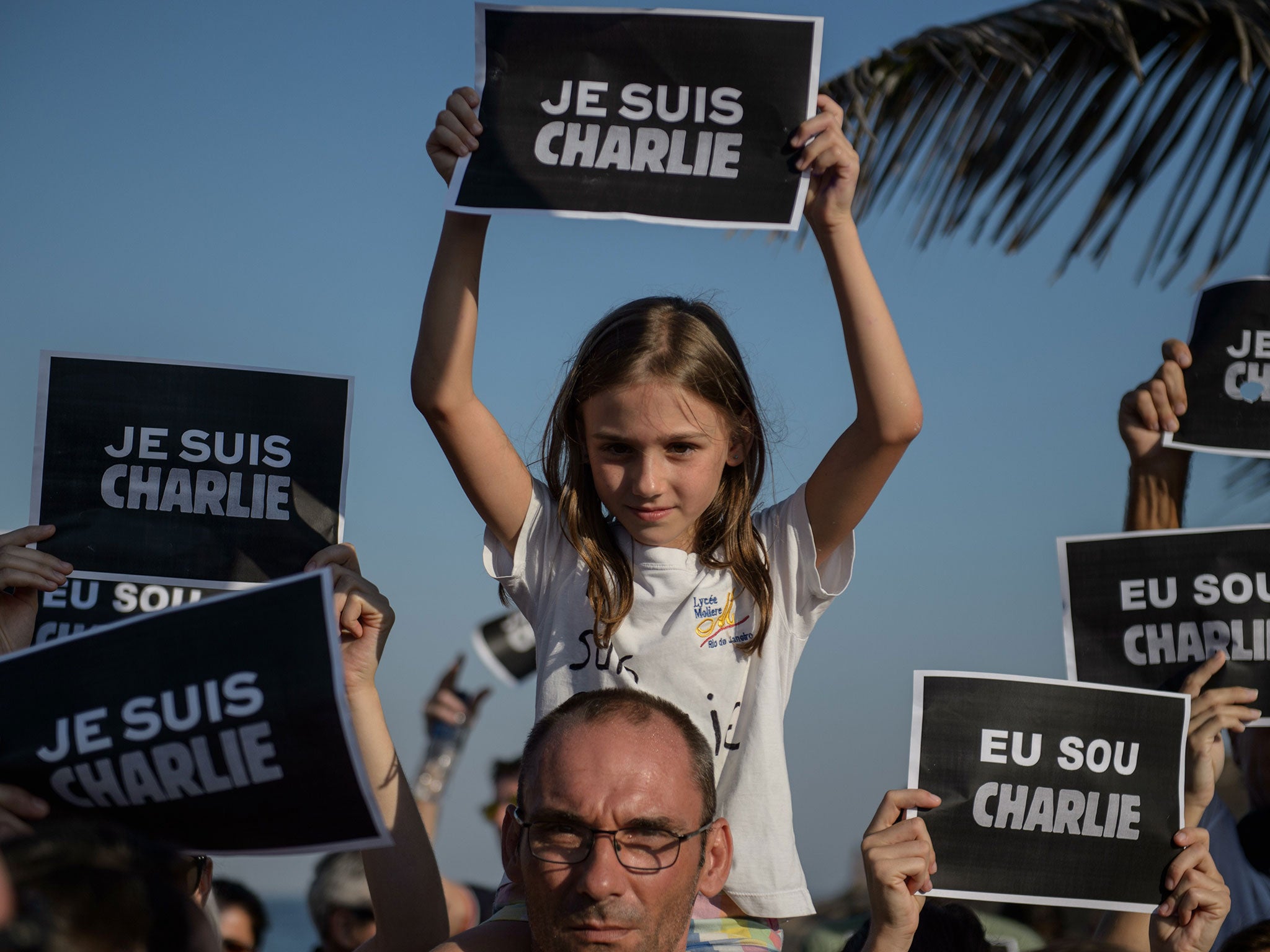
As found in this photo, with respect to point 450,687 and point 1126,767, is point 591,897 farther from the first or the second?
point 450,687

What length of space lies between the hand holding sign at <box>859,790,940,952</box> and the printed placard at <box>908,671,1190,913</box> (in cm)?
17

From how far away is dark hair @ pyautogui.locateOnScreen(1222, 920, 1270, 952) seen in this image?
2.61 meters

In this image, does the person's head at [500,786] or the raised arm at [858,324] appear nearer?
the raised arm at [858,324]

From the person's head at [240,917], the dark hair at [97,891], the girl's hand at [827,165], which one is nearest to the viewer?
the dark hair at [97,891]

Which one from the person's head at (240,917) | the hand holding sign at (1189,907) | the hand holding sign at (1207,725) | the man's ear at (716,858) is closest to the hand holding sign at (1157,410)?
the hand holding sign at (1207,725)

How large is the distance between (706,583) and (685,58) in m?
1.03

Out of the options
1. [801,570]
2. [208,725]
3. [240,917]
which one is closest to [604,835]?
[208,725]

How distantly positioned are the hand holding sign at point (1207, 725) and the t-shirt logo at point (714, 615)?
1.07m

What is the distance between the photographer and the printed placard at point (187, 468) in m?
3.00

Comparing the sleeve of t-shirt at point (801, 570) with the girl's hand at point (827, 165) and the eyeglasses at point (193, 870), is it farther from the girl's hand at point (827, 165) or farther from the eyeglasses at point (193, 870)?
the eyeglasses at point (193, 870)

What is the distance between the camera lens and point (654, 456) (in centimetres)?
260

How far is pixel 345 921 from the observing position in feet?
15.1

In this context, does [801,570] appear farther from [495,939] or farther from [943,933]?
[495,939]

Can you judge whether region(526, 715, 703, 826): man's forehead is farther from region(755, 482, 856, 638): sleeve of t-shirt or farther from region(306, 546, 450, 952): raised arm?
region(755, 482, 856, 638): sleeve of t-shirt
